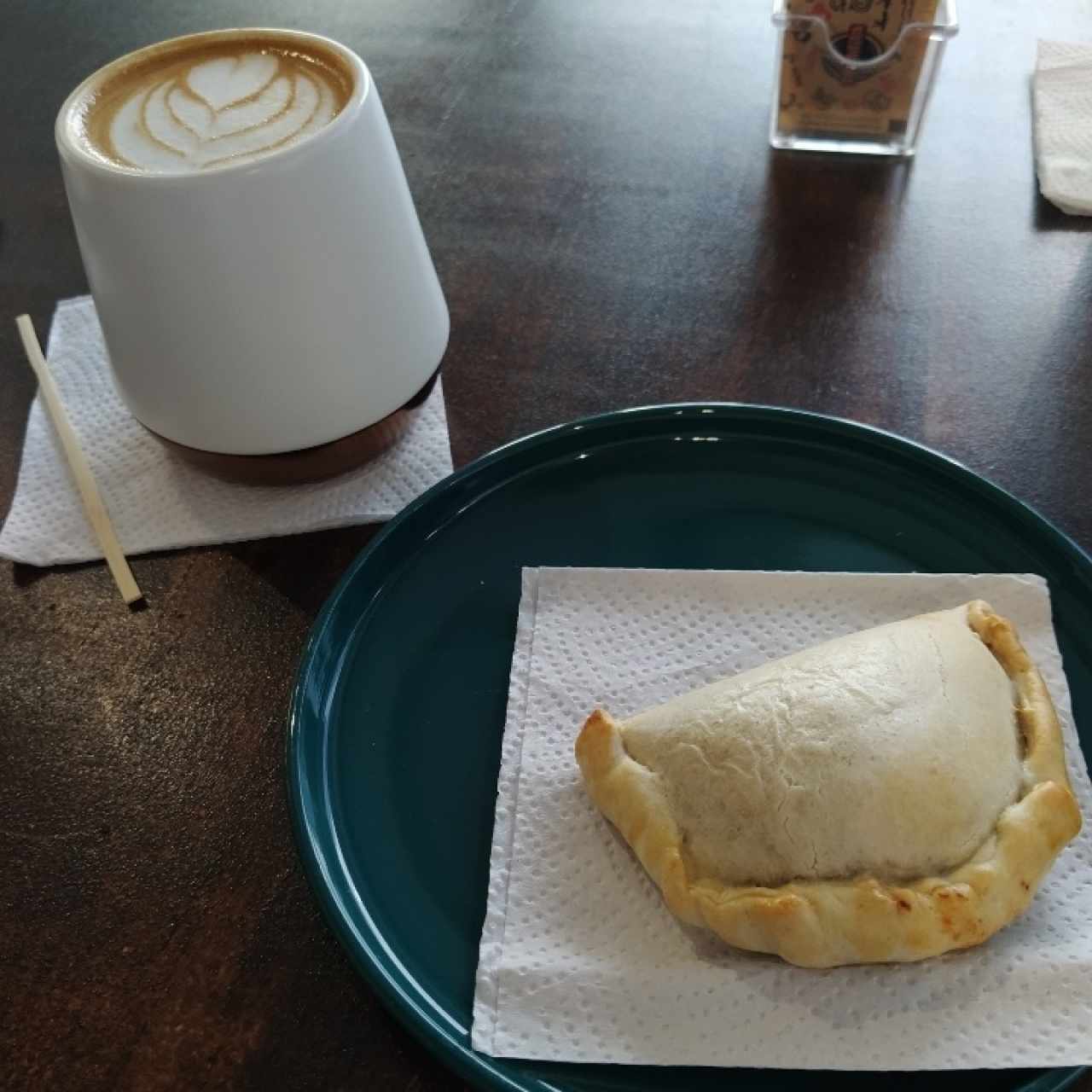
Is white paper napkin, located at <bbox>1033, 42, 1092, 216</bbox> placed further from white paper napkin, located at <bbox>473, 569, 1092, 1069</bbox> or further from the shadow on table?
the shadow on table

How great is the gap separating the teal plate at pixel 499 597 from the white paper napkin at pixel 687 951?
1 cm

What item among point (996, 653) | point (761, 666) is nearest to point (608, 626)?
point (761, 666)

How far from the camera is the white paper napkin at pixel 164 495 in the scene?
729 mm

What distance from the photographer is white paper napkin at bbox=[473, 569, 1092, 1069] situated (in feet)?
1.56

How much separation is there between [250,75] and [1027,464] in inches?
24.6

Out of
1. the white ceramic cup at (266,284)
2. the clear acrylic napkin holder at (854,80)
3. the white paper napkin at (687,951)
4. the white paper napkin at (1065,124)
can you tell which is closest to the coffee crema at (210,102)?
the white ceramic cup at (266,284)

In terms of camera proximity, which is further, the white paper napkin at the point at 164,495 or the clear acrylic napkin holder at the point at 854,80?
the clear acrylic napkin holder at the point at 854,80

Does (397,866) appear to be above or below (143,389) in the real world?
below

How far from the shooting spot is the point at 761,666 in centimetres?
61

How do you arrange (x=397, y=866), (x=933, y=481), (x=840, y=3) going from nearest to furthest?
(x=397, y=866), (x=933, y=481), (x=840, y=3)

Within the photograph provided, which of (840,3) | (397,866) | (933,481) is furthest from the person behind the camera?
(840,3)

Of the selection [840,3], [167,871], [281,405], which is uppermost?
[840,3]

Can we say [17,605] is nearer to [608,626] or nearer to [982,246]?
[608,626]

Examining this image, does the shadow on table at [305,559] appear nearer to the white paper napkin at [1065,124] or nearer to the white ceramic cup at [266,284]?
the white ceramic cup at [266,284]
